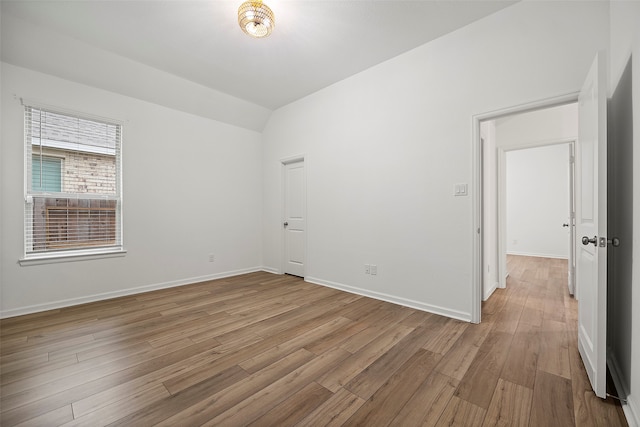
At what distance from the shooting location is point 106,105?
3.43m

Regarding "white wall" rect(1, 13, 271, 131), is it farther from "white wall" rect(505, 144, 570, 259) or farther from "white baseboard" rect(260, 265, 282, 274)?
"white wall" rect(505, 144, 570, 259)

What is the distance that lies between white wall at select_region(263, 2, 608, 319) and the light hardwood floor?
22.0 inches

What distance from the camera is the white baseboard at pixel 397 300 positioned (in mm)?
Result: 2666

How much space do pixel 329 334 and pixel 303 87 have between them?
11.4 feet

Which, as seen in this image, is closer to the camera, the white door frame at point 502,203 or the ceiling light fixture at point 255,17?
the ceiling light fixture at point 255,17

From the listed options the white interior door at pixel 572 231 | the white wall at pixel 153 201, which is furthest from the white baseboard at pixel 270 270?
the white interior door at pixel 572 231

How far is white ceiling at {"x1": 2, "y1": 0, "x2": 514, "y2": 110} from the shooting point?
7.77 feet

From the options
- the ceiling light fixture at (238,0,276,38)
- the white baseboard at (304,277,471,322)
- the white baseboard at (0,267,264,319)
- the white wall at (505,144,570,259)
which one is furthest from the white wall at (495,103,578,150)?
the white baseboard at (0,267,264,319)

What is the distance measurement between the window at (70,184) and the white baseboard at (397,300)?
297 centimetres

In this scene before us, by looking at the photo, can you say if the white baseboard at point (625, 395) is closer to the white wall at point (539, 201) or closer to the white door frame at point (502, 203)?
the white door frame at point (502, 203)

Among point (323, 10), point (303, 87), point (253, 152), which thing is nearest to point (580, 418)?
point (323, 10)

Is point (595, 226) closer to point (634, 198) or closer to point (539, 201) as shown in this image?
point (634, 198)

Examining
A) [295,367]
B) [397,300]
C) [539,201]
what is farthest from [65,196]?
[539,201]

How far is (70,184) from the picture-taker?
3.22 metres
